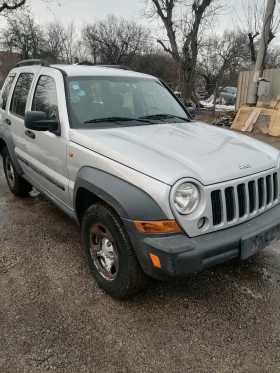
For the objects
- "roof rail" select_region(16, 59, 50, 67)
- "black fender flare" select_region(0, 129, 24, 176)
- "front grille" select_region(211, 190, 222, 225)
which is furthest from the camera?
"black fender flare" select_region(0, 129, 24, 176)

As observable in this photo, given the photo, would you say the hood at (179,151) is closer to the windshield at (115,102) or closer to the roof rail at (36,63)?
the windshield at (115,102)

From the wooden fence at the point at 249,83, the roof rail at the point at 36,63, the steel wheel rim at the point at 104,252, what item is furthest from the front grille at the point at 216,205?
the wooden fence at the point at 249,83

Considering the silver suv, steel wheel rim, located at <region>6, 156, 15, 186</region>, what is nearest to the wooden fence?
the silver suv

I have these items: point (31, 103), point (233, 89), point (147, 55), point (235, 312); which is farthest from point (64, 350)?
point (147, 55)

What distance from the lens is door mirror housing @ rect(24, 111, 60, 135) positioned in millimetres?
2965

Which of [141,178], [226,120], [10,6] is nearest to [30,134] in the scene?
[141,178]

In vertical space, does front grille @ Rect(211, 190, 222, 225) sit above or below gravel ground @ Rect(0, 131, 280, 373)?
above

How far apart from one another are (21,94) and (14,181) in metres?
1.36

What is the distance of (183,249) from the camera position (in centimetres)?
207

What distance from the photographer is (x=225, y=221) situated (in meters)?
2.29

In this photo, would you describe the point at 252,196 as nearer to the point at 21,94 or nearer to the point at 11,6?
the point at 21,94

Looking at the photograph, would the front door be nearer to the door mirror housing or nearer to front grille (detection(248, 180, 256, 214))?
the door mirror housing

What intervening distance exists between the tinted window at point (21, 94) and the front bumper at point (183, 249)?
269 cm

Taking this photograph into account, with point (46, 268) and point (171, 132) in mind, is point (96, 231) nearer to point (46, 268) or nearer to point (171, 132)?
point (46, 268)
